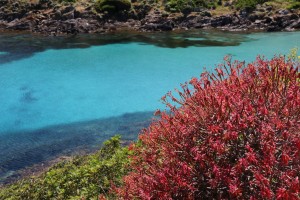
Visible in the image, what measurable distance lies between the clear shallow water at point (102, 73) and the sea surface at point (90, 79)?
6cm

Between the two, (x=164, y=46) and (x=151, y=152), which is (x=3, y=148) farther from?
(x=164, y=46)

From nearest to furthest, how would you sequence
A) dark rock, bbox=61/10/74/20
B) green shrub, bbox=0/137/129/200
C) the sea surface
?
green shrub, bbox=0/137/129/200 < the sea surface < dark rock, bbox=61/10/74/20

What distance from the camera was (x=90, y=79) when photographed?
29.3 meters

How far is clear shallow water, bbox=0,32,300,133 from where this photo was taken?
22.6 metres

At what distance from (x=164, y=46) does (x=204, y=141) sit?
116 ft

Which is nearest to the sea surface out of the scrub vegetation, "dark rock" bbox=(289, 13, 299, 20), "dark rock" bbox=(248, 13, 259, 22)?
"dark rock" bbox=(289, 13, 299, 20)

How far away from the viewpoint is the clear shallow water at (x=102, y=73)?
889 inches

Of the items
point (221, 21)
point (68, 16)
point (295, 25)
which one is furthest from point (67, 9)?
point (295, 25)

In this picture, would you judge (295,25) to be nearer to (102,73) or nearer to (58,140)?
(102,73)

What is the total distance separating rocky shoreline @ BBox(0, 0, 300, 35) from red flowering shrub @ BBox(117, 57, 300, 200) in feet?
152

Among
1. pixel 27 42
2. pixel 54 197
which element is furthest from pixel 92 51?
pixel 54 197

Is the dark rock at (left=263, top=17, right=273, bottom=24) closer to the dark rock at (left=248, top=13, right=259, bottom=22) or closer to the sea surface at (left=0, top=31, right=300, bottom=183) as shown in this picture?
the dark rock at (left=248, top=13, right=259, bottom=22)

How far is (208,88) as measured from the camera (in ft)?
21.3

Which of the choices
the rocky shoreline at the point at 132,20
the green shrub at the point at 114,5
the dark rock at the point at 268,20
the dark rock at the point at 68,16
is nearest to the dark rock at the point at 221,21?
the rocky shoreline at the point at 132,20
